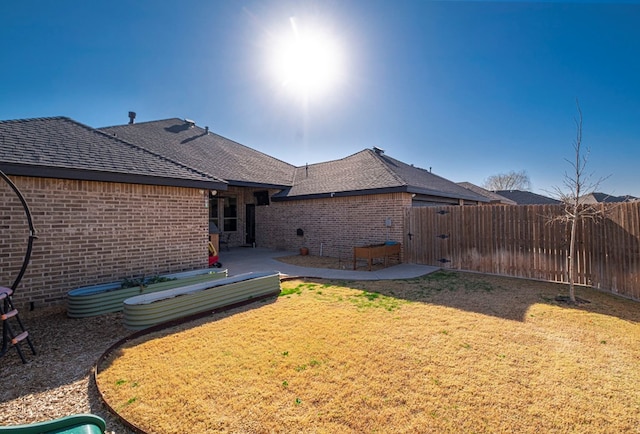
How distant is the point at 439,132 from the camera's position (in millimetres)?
15414

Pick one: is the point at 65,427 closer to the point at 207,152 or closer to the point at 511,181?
the point at 207,152

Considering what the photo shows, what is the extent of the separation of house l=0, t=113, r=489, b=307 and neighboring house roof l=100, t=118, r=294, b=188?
0.57 ft

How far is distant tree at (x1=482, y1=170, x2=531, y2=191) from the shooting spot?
4529 centimetres

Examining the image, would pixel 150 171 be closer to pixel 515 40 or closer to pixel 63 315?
pixel 63 315

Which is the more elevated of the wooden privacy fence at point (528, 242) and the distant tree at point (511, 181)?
the distant tree at point (511, 181)

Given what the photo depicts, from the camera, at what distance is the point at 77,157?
5.91 m

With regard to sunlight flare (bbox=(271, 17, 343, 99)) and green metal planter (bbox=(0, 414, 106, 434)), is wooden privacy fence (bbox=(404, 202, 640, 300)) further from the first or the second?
green metal planter (bbox=(0, 414, 106, 434))

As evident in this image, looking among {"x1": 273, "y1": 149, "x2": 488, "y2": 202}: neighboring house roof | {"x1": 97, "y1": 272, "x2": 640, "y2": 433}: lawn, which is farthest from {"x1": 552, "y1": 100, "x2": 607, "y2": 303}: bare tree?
{"x1": 273, "y1": 149, "x2": 488, "y2": 202}: neighboring house roof

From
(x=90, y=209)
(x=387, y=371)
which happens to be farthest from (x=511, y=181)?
(x=90, y=209)

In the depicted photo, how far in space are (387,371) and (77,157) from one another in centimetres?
726

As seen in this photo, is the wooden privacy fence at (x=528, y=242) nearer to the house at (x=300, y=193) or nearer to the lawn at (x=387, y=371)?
the house at (x=300, y=193)

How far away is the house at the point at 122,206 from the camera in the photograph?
5.22 metres

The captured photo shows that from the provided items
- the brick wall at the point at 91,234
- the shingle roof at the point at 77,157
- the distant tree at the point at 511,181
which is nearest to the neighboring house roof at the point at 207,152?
the shingle roof at the point at 77,157

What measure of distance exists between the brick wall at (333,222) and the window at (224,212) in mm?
1312
